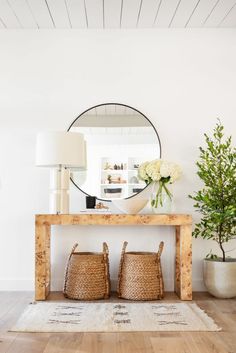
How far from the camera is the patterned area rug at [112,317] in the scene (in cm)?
283

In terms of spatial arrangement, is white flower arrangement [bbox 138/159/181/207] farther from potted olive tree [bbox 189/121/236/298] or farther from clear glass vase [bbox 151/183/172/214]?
potted olive tree [bbox 189/121/236/298]

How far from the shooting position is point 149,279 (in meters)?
3.69

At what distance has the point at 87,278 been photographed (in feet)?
12.1

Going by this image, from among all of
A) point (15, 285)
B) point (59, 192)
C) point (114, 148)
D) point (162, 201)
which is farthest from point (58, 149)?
point (15, 285)

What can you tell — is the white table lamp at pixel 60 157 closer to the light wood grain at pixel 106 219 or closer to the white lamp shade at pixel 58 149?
the white lamp shade at pixel 58 149

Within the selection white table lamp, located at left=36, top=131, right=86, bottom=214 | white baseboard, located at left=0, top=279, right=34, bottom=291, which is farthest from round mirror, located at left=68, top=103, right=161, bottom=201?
white baseboard, located at left=0, top=279, right=34, bottom=291

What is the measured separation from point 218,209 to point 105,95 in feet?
4.80

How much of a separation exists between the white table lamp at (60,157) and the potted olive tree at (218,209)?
3.37 ft

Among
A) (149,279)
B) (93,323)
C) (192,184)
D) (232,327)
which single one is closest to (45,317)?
(93,323)

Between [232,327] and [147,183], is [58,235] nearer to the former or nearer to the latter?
[147,183]

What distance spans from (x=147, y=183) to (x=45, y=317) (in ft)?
5.22

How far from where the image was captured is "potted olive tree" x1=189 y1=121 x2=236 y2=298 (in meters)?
3.75

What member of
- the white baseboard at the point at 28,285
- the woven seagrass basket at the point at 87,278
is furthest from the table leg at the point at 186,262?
the woven seagrass basket at the point at 87,278

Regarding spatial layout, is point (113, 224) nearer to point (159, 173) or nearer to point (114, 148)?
point (159, 173)
